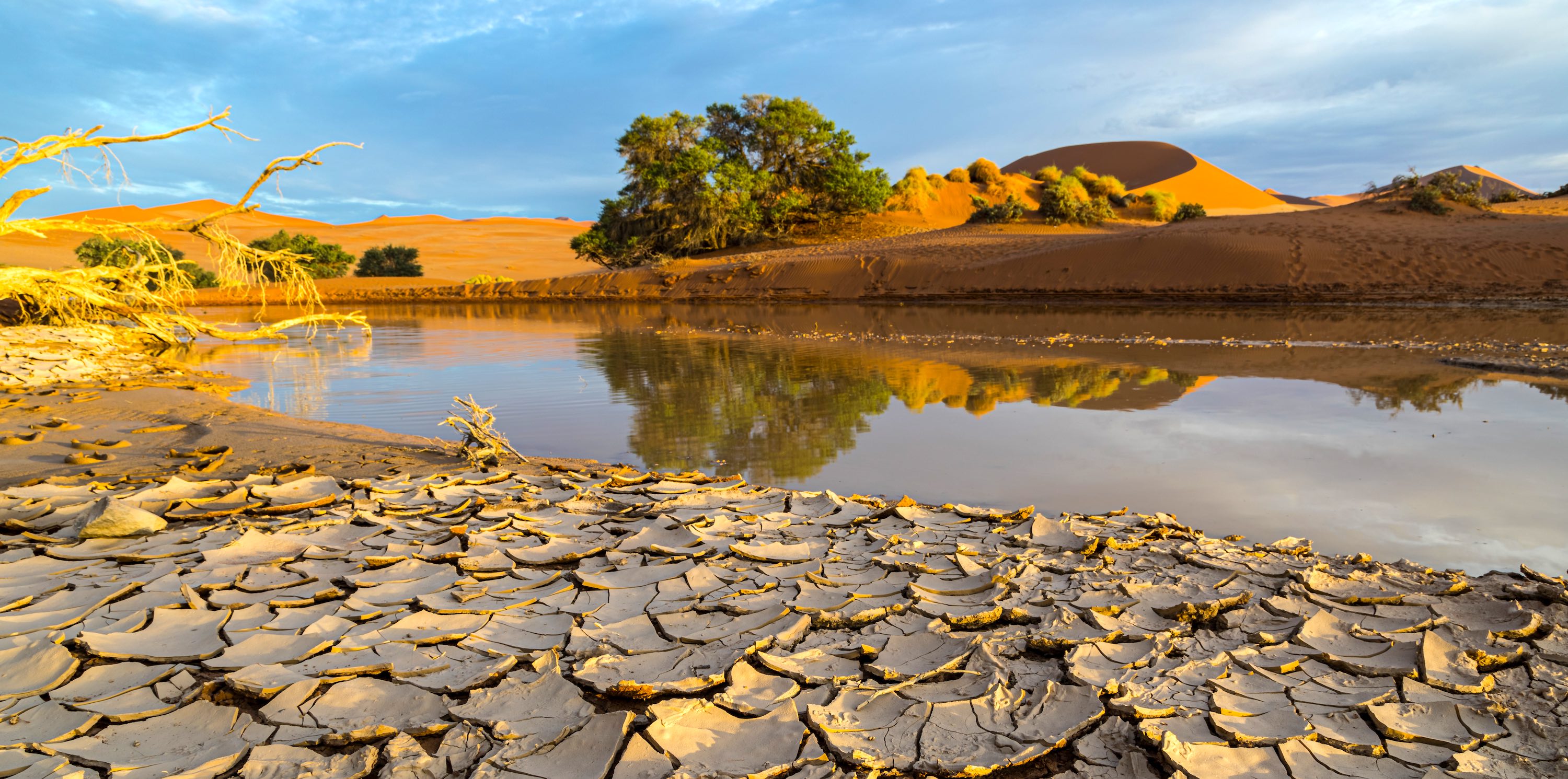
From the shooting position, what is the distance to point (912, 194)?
126ft

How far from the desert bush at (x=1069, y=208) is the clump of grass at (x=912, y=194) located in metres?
7.11

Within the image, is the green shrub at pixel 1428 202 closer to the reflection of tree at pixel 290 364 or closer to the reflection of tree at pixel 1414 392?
the reflection of tree at pixel 1414 392

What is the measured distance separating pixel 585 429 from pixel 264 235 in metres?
63.9

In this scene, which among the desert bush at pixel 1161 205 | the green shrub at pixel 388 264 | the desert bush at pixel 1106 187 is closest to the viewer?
the desert bush at pixel 1161 205

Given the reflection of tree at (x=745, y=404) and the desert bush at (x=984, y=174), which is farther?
the desert bush at (x=984, y=174)

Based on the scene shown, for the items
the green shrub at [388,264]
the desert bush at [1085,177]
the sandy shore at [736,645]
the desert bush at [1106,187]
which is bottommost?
the sandy shore at [736,645]

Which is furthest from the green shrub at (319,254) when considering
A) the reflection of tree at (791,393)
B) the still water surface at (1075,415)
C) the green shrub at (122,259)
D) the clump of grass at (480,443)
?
the clump of grass at (480,443)

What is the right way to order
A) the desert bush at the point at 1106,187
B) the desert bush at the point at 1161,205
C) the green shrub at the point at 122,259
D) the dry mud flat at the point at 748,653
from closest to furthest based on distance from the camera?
the dry mud flat at the point at 748,653 < the green shrub at the point at 122,259 < the desert bush at the point at 1161,205 < the desert bush at the point at 1106,187

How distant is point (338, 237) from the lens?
60.2m

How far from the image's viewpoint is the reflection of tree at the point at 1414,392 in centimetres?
561

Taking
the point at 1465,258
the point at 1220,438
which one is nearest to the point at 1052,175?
the point at 1465,258

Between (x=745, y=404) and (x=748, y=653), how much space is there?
420 centimetres

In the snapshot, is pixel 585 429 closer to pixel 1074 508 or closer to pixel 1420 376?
pixel 1074 508

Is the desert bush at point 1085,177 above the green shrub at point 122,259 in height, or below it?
above
